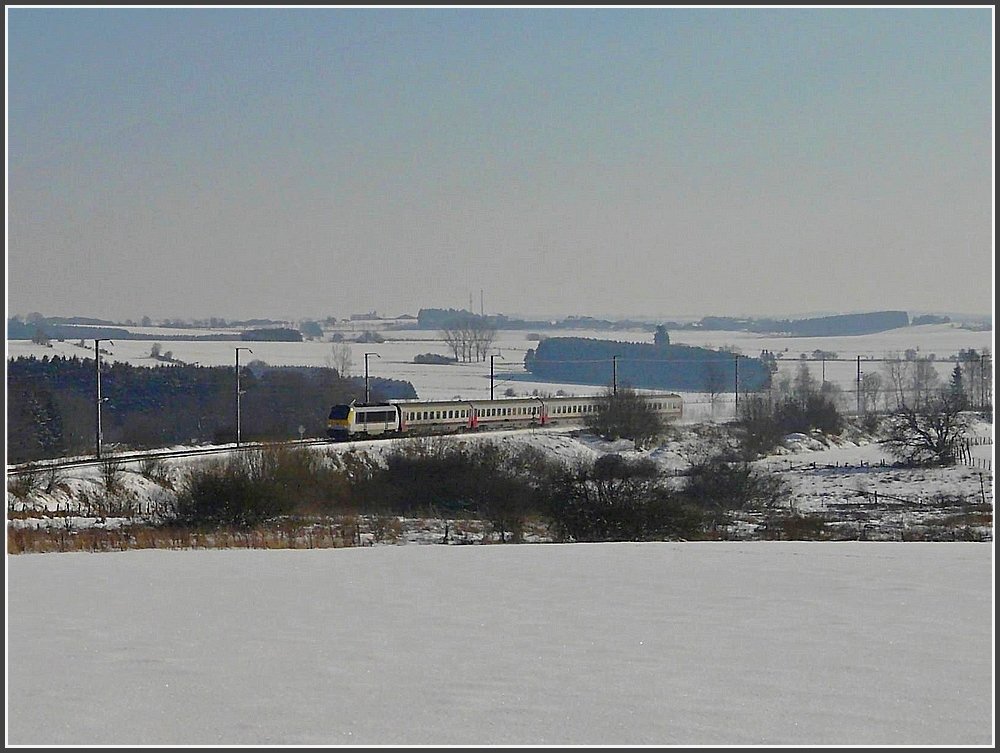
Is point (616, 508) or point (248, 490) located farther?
point (248, 490)

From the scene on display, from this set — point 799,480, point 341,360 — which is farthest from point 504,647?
point 341,360

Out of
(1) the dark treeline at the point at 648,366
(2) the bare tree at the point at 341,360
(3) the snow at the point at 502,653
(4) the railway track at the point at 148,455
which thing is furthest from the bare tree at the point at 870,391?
(3) the snow at the point at 502,653

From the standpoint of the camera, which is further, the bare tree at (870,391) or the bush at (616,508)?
the bare tree at (870,391)

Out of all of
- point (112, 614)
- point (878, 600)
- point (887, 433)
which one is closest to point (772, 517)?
point (887, 433)

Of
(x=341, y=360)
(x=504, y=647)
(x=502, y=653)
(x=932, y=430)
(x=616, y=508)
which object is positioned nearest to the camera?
(x=502, y=653)

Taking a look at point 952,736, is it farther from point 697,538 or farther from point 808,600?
point 697,538

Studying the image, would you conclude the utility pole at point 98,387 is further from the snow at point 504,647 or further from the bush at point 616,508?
the snow at point 504,647

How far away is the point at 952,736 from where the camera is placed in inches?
223

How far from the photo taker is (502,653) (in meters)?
7.49

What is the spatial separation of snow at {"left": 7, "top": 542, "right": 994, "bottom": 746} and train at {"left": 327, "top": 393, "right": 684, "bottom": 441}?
26403 mm

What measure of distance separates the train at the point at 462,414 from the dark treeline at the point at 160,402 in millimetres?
2213

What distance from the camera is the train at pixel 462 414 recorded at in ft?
127

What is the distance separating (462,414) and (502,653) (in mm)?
35510

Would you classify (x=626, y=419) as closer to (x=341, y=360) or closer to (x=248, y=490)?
(x=341, y=360)
